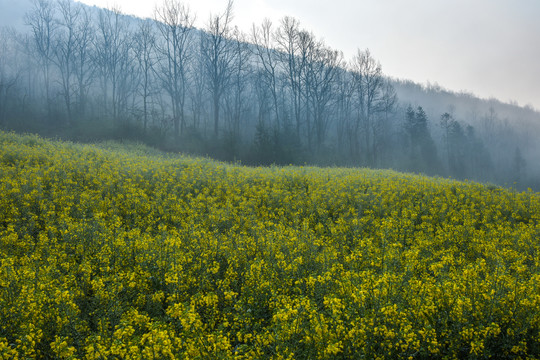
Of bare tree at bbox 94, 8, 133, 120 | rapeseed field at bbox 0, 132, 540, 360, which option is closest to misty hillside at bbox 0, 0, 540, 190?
bare tree at bbox 94, 8, 133, 120

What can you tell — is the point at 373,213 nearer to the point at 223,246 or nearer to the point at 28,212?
the point at 223,246

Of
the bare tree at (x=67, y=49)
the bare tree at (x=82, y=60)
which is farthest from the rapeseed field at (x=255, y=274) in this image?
the bare tree at (x=82, y=60)

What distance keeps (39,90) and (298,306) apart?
6937 cm

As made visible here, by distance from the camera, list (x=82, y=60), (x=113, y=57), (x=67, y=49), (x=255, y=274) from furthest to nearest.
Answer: (x=67, y=49) < (x=113, y=57) < (x=82, y=60) < (x=255, y=274)

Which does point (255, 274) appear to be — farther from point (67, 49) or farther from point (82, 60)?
point (67, 49)

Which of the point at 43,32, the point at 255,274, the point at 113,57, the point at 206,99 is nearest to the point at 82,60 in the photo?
the point at 113,57

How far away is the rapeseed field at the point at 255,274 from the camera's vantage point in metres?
3.43

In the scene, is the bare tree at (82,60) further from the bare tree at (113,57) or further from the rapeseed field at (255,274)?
the rapeseed field at (255,274)

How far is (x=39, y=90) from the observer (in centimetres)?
5594

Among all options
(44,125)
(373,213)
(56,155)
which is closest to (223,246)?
(373,213)

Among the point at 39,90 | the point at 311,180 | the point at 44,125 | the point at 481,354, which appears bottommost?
the point at 481,354

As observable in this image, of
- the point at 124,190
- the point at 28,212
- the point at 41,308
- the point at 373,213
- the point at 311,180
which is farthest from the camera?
the point at 311,180

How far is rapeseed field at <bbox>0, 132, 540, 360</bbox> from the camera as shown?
3428 mm

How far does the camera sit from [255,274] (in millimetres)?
5105
